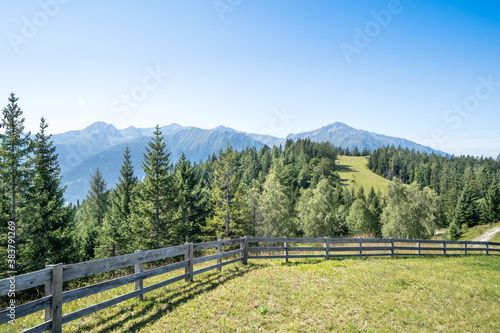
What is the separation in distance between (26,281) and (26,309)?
525 millimetres

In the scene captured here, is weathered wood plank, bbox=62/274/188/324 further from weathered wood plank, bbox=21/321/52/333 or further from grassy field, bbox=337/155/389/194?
grassy field, bbox=337/155/389/194

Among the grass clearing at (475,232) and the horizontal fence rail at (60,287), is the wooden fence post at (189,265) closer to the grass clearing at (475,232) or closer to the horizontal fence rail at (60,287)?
the horizontal fence rail at (60,287)

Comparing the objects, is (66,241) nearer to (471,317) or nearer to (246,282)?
(246,282)

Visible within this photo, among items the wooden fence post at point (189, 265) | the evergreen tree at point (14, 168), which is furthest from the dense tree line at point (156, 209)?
the wooden fence post at point (189, 265)

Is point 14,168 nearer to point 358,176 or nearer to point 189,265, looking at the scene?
point 189,265

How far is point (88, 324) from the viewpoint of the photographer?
622 cm

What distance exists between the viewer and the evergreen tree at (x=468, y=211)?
66.6 metres

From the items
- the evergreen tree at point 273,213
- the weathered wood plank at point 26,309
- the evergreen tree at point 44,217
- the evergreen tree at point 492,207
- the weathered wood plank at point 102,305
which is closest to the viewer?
the weathered wood plank at point 26,309

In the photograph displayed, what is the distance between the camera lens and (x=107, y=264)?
264 inches

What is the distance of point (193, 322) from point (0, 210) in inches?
830

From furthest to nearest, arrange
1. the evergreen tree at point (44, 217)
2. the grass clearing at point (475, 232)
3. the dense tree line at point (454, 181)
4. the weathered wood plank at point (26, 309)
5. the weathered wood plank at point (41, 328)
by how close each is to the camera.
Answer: the dense tree line at point (454, 181) → the grass clearing at point (475, 232) → the evergreen tree at point (44, 217) → the weathered wood plank at point (41, 328) → the weathered wood plank at point (26, 309)

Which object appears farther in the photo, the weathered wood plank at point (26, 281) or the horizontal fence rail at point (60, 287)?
the horizontal fence rail at point (60, 287)

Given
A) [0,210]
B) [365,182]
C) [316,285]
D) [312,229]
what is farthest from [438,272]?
[365,182]

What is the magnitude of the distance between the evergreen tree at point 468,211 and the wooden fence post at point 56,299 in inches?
3395
